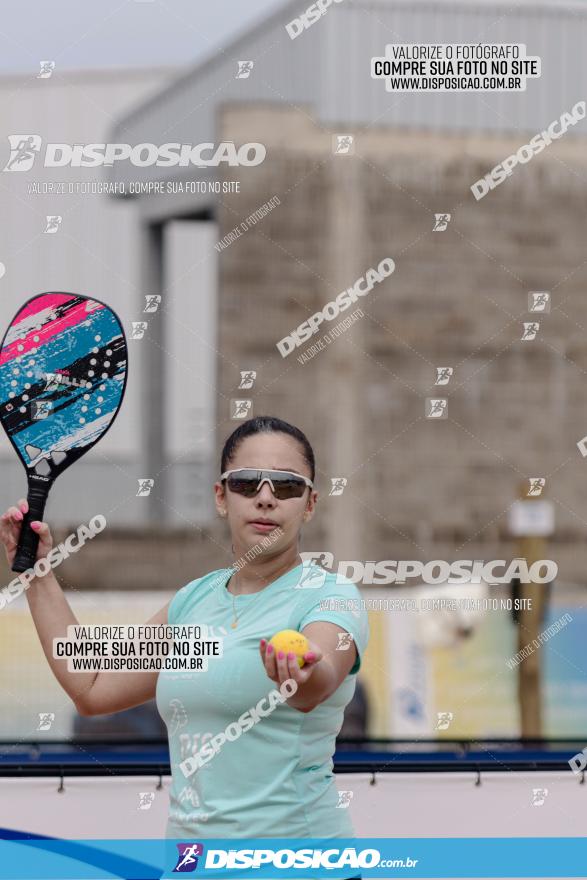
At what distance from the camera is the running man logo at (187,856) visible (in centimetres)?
229

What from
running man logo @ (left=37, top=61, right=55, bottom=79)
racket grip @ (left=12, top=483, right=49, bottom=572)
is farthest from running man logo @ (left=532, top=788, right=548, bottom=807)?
running man logo @ (left=37, top=61, right=55, bottom=79)

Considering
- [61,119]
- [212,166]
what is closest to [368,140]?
[61,119]

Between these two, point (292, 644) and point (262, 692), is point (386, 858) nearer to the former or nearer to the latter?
point (262, 692)

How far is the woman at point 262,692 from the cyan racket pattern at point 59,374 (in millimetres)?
724

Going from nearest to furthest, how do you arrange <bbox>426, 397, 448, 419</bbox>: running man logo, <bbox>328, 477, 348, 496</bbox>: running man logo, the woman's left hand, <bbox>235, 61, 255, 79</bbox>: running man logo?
the woman's left hand < <bbox>426, 397, 448, 419</bbox>: running man logo < <bbox>235, 61, 255, 79</bbox>: running man logo < <bbox>328, 477, 348, 496</bbox>: running man logo

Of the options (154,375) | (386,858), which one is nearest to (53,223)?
(386,858)

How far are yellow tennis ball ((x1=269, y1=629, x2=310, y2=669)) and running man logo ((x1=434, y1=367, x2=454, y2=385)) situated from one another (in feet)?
23.5

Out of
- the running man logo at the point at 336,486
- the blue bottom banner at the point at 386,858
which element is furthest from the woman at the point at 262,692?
the running man logo at the point at 336,486

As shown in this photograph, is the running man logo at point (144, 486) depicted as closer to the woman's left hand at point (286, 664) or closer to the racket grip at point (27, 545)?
the racket grip at point (27, 545)

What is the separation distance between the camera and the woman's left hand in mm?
1960

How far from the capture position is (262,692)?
2217mm

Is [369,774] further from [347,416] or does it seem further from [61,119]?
[347,416]

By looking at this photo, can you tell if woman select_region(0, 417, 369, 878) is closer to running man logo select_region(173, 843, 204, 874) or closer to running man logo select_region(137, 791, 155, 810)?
running man logo select_region(173, 843, 204, 874)

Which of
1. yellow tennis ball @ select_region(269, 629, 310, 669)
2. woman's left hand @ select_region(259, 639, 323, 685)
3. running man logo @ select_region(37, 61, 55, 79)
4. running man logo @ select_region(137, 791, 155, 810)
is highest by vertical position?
running man logo @ select_region(37, 61, 55, 79)
